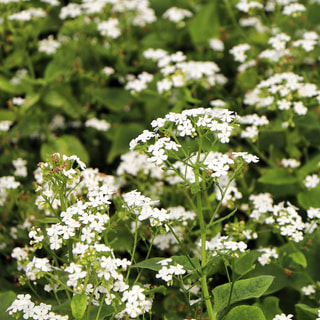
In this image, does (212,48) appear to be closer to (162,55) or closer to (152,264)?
(162,55)

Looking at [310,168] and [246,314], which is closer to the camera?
[246,314]

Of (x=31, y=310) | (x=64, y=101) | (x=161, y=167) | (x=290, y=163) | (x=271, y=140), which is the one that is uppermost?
(x=161, y=167)

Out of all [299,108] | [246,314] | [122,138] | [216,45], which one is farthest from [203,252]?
[216,45]

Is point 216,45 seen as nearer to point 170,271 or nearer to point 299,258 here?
point 299,258

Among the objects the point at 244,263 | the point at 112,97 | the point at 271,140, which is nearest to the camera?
the point at 244,263

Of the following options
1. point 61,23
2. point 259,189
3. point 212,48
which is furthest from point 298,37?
point 61,23

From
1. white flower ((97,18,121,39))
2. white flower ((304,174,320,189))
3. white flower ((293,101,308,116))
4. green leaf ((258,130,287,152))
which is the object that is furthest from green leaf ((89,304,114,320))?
white flower ((97,18,121,39))

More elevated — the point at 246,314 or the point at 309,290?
the point at 246,314

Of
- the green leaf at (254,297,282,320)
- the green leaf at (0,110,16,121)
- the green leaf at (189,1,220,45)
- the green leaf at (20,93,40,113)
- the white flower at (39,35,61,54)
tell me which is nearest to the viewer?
the green leaf at (254,297,282,320)

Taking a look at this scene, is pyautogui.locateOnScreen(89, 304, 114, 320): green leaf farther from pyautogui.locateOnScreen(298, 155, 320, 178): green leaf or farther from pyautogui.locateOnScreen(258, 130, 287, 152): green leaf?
pyautogui.locateOnScreen(258, 130, 287, 152): green leaf
